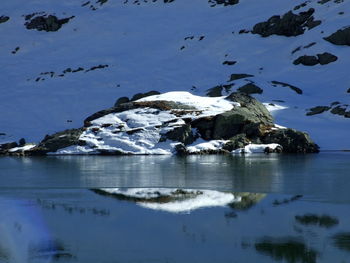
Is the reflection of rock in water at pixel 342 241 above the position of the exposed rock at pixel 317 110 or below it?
below

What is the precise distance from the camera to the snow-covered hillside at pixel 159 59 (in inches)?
2840

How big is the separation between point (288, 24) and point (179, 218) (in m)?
76.3

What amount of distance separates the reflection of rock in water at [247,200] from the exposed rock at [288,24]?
6953cm

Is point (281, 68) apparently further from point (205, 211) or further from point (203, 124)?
point (205, 211)

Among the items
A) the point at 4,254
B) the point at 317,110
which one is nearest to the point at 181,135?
the point at 317,110

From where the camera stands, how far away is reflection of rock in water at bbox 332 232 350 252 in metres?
15.5

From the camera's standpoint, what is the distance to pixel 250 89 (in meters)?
74.9

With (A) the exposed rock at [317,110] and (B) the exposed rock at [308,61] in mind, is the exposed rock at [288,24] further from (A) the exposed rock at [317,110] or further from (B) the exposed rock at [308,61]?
A: (A) the exposed rock at [317,110]

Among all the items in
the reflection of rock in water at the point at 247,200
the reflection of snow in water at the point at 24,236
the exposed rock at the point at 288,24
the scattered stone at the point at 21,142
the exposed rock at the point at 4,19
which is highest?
the exposed rock at the point at 4,19

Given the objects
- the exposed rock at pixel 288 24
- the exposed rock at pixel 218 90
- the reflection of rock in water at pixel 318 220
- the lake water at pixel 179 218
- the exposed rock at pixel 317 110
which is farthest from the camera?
the exposed rock at pixel 288 24

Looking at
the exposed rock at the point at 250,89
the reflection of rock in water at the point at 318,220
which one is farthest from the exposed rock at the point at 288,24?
the reflection of rock in water at the point at 318,220

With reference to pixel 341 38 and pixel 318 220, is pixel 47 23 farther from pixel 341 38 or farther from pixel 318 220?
pixel 318 220

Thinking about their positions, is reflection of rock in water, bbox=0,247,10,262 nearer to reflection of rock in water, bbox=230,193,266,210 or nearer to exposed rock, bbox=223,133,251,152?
reflection of rock in water, bbox=230,193,266,210

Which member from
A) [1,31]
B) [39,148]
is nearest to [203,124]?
[39,148]
